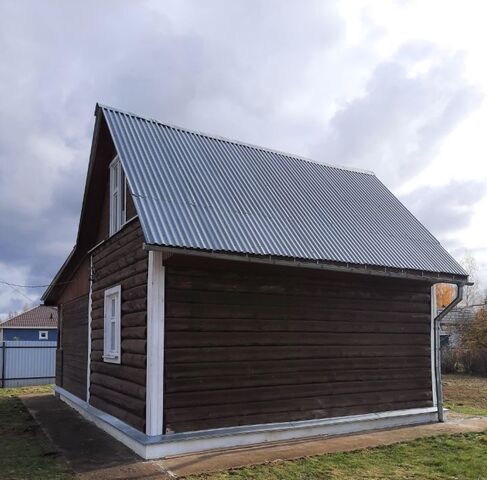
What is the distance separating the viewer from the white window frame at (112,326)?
9766 millimetres

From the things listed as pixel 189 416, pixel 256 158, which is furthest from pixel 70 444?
pixel 256 158

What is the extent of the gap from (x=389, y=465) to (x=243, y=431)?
2.23 m

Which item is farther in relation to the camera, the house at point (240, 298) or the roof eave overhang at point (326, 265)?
the house at point (240, 298)

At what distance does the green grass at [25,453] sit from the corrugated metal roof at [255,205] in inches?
133

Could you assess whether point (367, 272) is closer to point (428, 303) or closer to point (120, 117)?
point (428, 303)

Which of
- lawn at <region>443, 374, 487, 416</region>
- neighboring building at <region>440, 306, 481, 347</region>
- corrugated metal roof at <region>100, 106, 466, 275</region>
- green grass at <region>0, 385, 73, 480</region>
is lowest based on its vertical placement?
lawn at <region>443, 374, 487, 416</region>

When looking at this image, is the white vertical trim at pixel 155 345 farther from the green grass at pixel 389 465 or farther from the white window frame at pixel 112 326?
the white window frame at pixel 112 326

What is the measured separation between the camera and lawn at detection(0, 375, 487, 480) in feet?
23.2

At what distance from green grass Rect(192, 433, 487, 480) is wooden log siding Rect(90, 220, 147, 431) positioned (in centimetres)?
216

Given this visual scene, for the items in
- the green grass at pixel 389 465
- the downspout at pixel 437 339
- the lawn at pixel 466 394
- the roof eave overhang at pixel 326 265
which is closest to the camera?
the green grass at pixel 389 465

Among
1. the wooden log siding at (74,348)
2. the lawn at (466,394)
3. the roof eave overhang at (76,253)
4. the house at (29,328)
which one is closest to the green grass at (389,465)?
the lawn at (466,394)

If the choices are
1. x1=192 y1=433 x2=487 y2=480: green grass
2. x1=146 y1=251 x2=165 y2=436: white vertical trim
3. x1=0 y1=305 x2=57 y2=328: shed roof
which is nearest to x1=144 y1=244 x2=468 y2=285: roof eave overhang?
x1=146 y1=251 x2=165 y2=436: white vertical trim

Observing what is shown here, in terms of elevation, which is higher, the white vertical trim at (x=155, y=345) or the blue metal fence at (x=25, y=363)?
the white vertical trim at (x=155, y=345)

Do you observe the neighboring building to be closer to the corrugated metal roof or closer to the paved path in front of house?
the corrugated metal roof
